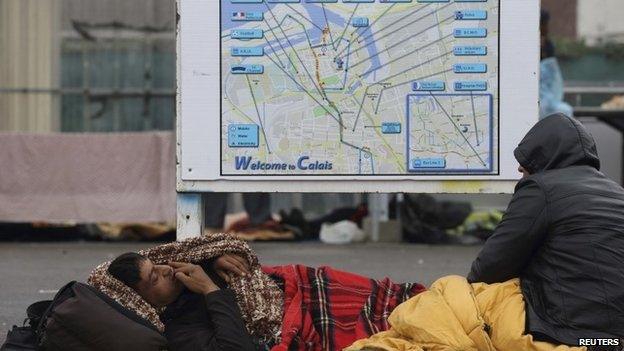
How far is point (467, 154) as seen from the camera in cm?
511

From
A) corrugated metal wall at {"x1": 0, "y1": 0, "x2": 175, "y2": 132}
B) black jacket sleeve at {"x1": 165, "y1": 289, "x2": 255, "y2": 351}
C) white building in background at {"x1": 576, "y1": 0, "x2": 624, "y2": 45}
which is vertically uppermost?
white building in background at {"x1": 576, "y1": 0, "x2": 624, "y2": 45}

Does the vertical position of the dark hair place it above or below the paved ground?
above

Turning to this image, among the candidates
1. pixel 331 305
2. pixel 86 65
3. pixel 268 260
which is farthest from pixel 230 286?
pixel 86 65

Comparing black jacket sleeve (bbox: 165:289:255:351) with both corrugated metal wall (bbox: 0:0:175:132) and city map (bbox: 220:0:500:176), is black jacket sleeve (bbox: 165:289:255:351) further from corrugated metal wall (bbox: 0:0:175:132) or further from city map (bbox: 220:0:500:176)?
corrugated metal wall (bbox: 0:0:175:132)

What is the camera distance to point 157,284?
447 cm

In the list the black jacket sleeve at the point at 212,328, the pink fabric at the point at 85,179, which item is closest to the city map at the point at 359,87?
the black jacket sleeve at the point at 212,328

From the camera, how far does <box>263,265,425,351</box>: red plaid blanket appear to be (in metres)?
4.50

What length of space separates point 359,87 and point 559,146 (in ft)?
4.11

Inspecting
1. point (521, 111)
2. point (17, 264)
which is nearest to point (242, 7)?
point (521, 111)

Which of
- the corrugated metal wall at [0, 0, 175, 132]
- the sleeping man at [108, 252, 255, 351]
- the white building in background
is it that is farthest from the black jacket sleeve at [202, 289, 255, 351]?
the white building in background

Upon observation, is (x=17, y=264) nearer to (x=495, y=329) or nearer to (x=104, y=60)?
(x=104, y=60)

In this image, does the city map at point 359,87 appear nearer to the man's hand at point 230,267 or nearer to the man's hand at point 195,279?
the man's hand at point 230,267

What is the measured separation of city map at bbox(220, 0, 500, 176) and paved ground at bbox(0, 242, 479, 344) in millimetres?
2134

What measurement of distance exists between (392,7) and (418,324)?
5.42 feet
